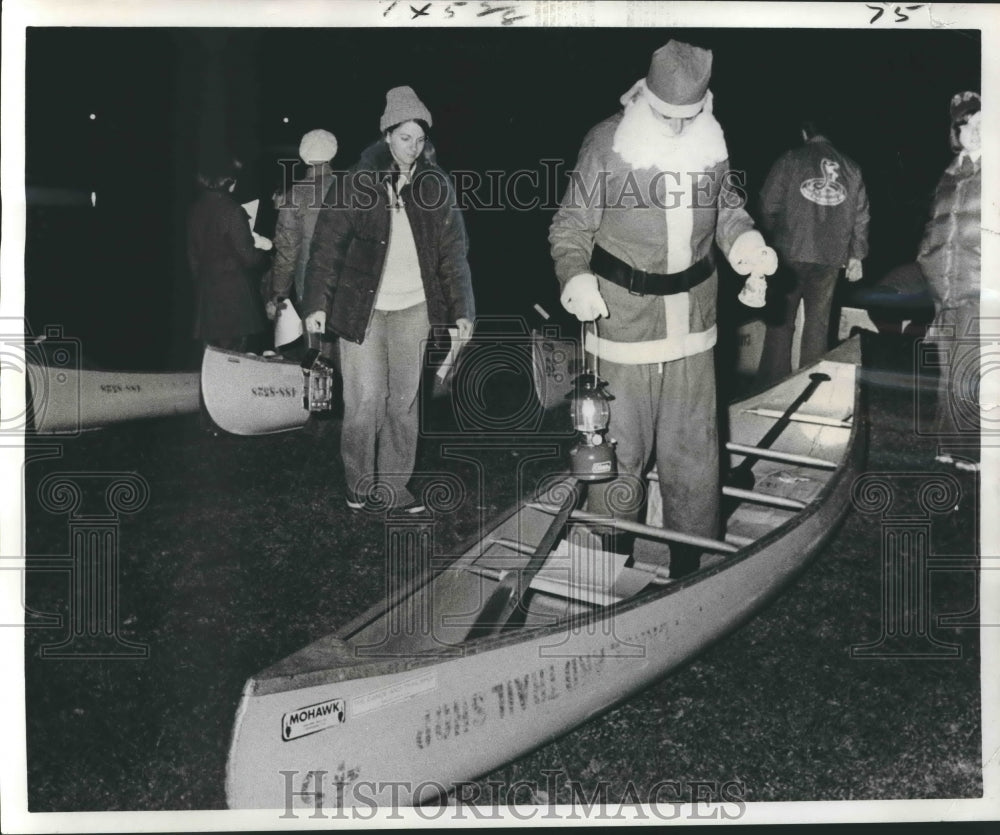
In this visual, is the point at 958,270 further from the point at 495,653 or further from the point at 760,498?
the point at 495,653

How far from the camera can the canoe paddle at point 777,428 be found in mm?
2664

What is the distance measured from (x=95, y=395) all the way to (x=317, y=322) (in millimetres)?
577

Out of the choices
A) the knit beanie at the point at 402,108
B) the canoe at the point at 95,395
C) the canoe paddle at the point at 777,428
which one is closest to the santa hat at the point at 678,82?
the knit beanie at the point at 402,108

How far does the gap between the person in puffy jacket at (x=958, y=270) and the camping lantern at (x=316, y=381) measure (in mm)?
1491

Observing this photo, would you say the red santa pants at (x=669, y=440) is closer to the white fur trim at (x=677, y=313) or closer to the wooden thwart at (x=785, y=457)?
the white fur trim at (x=677, y=313)

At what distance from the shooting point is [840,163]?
7.68ft

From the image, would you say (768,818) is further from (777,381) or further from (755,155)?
(755,155)

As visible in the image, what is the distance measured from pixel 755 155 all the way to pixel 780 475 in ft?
3.45

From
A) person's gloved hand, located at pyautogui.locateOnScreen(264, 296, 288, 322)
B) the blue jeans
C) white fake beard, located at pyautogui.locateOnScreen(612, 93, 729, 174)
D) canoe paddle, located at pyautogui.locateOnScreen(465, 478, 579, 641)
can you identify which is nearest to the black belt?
white fake beard, located at pyautogui.locateOnScreen(612, 93, 729, 174)

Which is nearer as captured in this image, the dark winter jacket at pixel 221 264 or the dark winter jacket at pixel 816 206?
the dark winter jacket at pixel 221 264

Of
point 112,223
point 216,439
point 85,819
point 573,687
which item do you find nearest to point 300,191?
point 112,223

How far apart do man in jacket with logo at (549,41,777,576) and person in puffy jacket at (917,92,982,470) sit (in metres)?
0.54

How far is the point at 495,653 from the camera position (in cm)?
167

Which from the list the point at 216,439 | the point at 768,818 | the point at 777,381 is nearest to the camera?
Result: the point at 768,818
